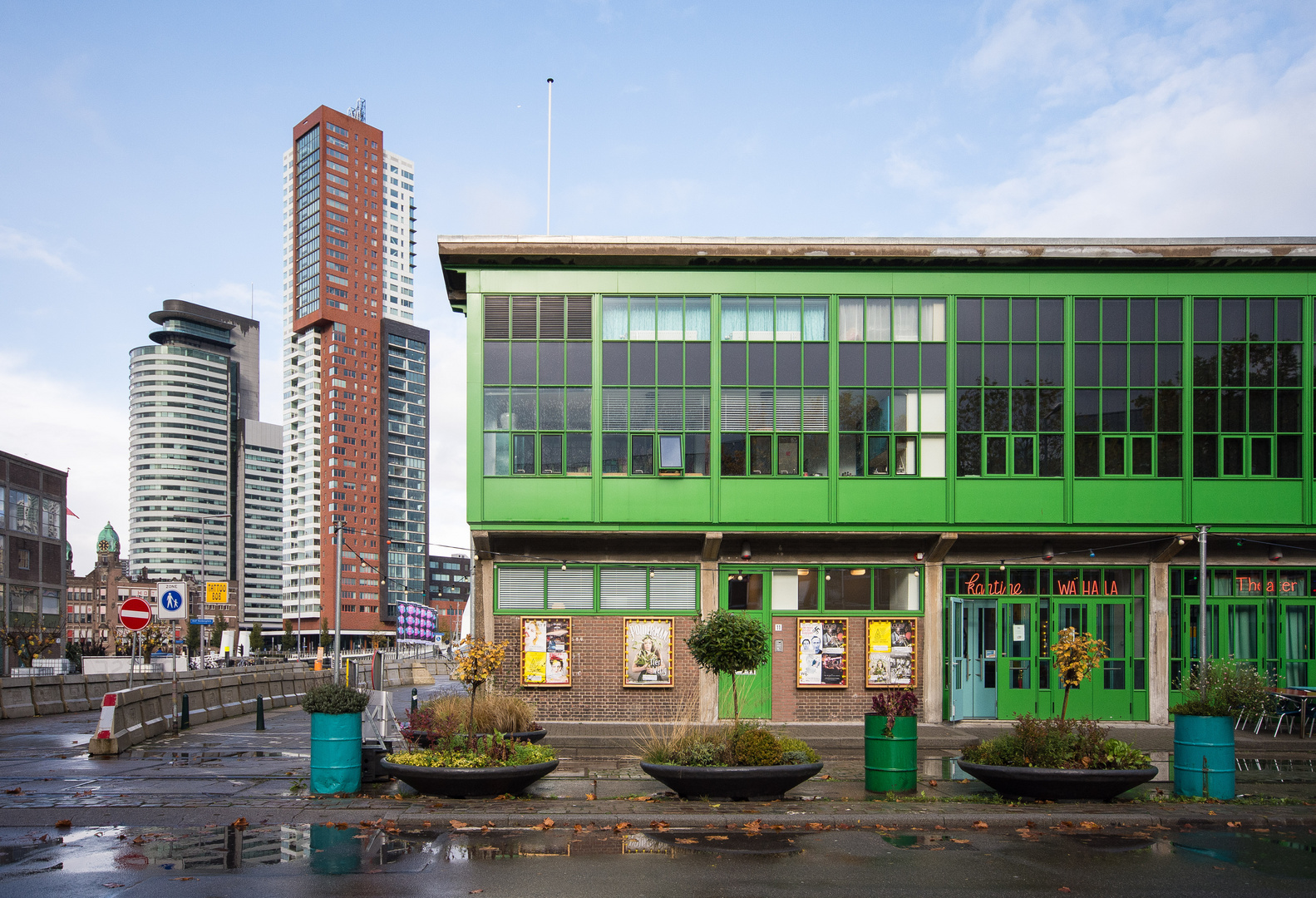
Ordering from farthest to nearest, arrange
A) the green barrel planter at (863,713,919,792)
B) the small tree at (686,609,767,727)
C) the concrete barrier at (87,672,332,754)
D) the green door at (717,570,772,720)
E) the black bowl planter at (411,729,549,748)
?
the green door at (717,570,772,720)
the concrete barrier at (87,672,332,754)
the small tree at (686,609,767,727)
the black bowl planter at (411,729,549,748)
the green barrel planter at (863,713,919,792)

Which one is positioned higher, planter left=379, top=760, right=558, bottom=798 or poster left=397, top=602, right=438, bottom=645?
planter left=379, top=760, right=558, bottom=798

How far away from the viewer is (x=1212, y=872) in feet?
33.0

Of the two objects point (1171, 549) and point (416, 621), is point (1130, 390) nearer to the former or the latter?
point (1171, 549)

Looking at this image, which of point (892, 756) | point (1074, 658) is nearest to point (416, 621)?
point (892, 756)

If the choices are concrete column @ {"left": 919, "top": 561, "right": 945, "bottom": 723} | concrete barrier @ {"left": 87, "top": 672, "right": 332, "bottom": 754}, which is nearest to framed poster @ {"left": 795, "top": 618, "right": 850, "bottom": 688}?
concrete column @ {"left": 919, "top": 561, "right": 945, "bottom": 723}

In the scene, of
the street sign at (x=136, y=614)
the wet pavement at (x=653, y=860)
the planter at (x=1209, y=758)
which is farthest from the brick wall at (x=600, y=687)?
the planter at (x=1209, y=758)

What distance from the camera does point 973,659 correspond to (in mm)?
25219

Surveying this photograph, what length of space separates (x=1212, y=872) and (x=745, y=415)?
16.6 m

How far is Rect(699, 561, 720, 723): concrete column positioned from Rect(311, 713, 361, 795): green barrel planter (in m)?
12.0

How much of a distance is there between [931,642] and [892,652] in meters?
1.02

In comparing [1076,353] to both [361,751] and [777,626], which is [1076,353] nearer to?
[777,626]

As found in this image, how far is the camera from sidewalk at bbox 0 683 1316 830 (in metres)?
12.5

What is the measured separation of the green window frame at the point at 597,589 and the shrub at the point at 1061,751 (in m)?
12.1

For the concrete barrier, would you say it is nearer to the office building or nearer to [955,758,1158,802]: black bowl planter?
[955,758,1158,802]: black bowl planter
